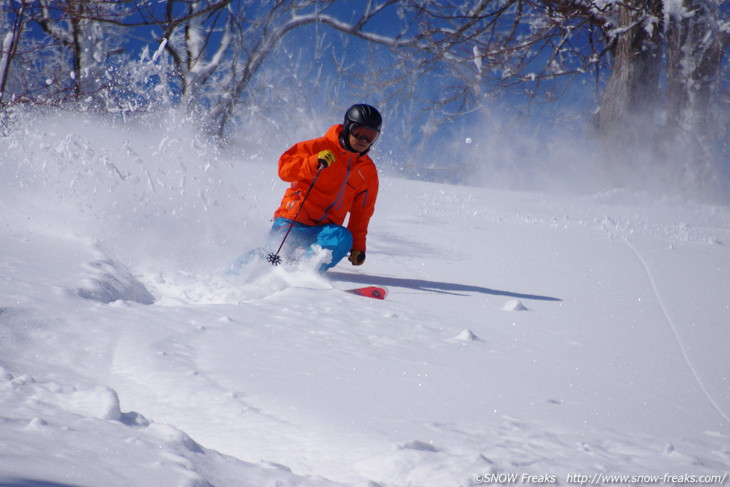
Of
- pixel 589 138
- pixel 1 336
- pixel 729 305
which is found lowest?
pixel 1 336

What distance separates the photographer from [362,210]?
430 cm

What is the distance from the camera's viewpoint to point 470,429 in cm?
143

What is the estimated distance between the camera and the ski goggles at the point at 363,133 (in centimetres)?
389

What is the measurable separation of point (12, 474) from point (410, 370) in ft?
4.12

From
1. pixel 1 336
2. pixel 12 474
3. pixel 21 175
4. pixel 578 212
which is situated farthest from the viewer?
pixel 578 212

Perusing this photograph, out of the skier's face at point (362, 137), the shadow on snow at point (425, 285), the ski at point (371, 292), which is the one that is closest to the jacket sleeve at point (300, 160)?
the skier's face at point (362, 137)

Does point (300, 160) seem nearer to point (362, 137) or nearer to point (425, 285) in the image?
Answer: point (362, 137)

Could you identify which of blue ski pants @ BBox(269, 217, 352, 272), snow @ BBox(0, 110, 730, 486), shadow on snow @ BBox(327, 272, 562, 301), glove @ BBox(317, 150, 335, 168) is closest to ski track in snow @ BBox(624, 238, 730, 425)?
snow @ BBox(0, 110, 730, 486)

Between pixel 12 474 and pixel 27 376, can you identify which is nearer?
pixel 12 474

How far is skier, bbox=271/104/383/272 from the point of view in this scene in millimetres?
3908

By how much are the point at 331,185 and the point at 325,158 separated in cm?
36

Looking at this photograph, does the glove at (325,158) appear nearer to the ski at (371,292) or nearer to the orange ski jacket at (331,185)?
the orange ski jacket at (331,185)

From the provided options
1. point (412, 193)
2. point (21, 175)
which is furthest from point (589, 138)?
point (21, 175)

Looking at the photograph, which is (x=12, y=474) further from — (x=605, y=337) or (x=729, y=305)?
(x=729, y=305)
